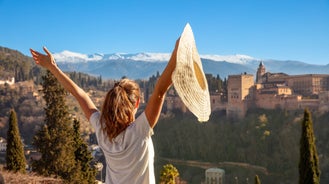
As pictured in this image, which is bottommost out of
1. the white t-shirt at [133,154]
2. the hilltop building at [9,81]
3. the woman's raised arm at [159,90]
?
the white t-shirt at [133,154]

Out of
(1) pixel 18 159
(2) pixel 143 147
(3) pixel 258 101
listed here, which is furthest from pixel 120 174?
(3) pixel 258 101

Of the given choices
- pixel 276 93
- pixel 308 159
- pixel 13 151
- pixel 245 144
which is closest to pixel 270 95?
pixel 276 93

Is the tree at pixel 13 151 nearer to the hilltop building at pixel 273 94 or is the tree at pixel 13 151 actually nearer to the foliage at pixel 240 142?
the foliage at pixel 240 142

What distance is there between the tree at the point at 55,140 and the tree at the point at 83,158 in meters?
0.32

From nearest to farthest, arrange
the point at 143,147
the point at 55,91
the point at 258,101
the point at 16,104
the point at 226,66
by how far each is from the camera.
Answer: the point at 143,147 → the point at 55,91 → the point at 258,101 → the point at 16,104 → the point at 226,66

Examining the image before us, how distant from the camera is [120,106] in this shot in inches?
54.3

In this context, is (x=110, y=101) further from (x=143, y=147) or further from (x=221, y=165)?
(x=221, y=165)

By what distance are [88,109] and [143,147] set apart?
0.32 m

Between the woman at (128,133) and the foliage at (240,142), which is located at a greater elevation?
the woman at (128,133)

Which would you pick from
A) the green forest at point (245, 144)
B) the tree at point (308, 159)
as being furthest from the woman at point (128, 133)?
Answer: the green forest at point (245, 144)

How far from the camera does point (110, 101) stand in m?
1.40

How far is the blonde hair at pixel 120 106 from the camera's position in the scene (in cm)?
138

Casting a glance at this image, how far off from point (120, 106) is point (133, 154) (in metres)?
0.17

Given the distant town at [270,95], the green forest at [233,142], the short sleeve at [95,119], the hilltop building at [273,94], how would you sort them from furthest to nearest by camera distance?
the hilltop building at [273,94] → the distant town at [270,95] → the green forest at [233,142] → the short sleeve at [95,119]
